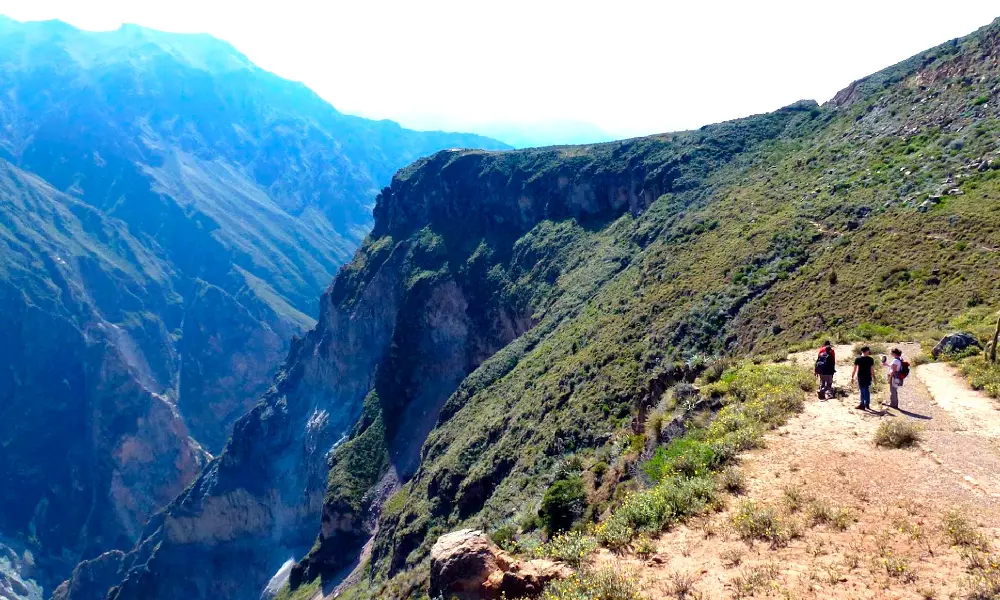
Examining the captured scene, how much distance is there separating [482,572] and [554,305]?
1983 inches

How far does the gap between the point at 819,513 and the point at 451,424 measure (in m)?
47.3

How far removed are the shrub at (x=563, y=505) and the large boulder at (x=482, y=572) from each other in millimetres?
5061

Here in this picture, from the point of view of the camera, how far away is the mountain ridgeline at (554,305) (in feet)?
90.2

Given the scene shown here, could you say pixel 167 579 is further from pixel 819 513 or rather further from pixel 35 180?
pixel 35 180

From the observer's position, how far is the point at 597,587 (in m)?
8.98

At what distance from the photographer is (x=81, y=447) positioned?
132 m

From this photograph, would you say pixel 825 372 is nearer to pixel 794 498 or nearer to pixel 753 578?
pixel 794 498

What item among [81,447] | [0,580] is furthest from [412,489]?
[81,447]

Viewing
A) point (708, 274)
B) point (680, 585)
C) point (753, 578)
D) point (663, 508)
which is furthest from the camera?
point (708, 274)

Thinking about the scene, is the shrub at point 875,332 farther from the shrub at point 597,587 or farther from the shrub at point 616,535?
the shrub at point 597,587

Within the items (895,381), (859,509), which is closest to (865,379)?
(895,381)

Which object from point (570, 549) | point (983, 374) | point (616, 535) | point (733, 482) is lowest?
point (570, 549)

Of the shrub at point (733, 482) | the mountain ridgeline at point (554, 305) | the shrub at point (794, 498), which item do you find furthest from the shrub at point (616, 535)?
the mountain ridgeline at point (554, 305)

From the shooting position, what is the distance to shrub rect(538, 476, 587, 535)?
16.4m
